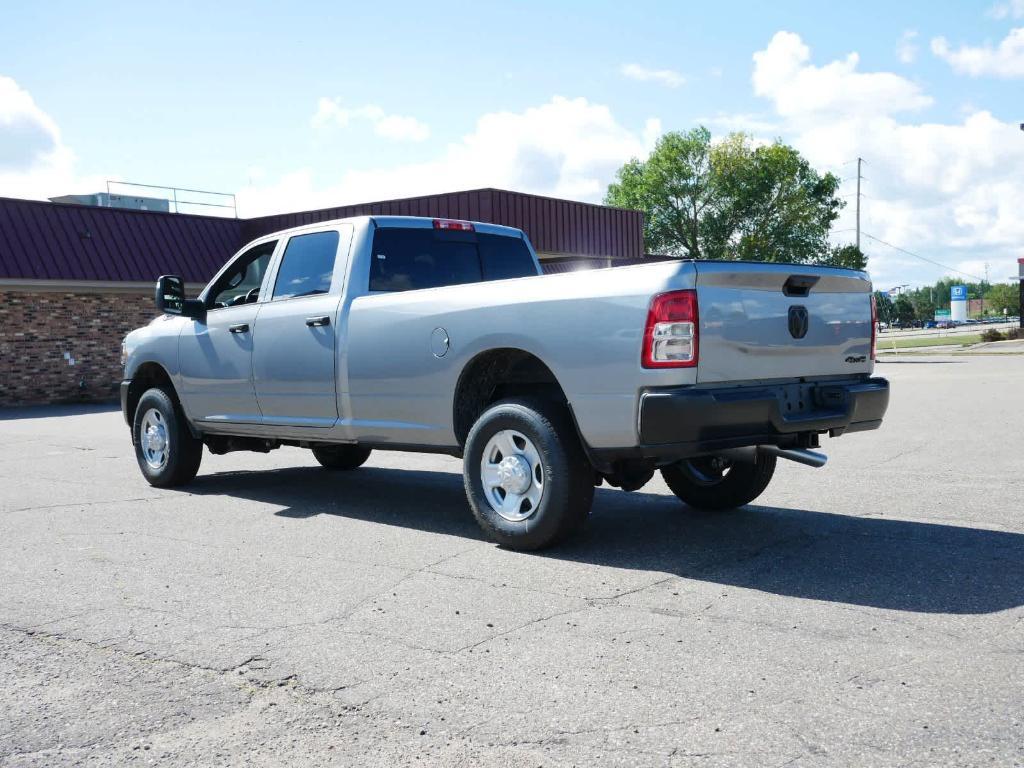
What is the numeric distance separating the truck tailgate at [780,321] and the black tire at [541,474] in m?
0.88

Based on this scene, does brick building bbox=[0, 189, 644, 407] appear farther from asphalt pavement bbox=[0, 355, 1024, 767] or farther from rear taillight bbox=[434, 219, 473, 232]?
A: asphalt pavement bbox=[0, 355, 1024, 767]

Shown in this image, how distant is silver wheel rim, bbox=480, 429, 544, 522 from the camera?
5.64 meters

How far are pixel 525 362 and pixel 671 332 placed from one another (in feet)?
4.36

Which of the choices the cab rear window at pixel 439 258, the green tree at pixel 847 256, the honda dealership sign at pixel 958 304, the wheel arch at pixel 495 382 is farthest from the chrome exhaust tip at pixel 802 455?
the honda dealership sign at pixel 958 304

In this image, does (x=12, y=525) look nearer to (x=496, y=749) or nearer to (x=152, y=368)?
(x=152, y=368)

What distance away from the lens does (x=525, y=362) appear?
609 centimetres

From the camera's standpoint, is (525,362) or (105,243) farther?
(105,243)

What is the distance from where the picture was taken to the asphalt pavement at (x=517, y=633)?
123 inches

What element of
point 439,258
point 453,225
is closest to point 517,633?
point 439,258

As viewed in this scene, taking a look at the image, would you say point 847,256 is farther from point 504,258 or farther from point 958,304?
point 958,304

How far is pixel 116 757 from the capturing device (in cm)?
307

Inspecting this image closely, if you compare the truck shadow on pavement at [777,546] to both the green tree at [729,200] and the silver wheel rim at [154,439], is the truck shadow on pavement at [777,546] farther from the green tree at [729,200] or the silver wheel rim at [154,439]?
the green tree at [729,200]

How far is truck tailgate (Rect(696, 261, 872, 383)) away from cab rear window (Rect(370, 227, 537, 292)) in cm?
240

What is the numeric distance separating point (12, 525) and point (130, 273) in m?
19.6
